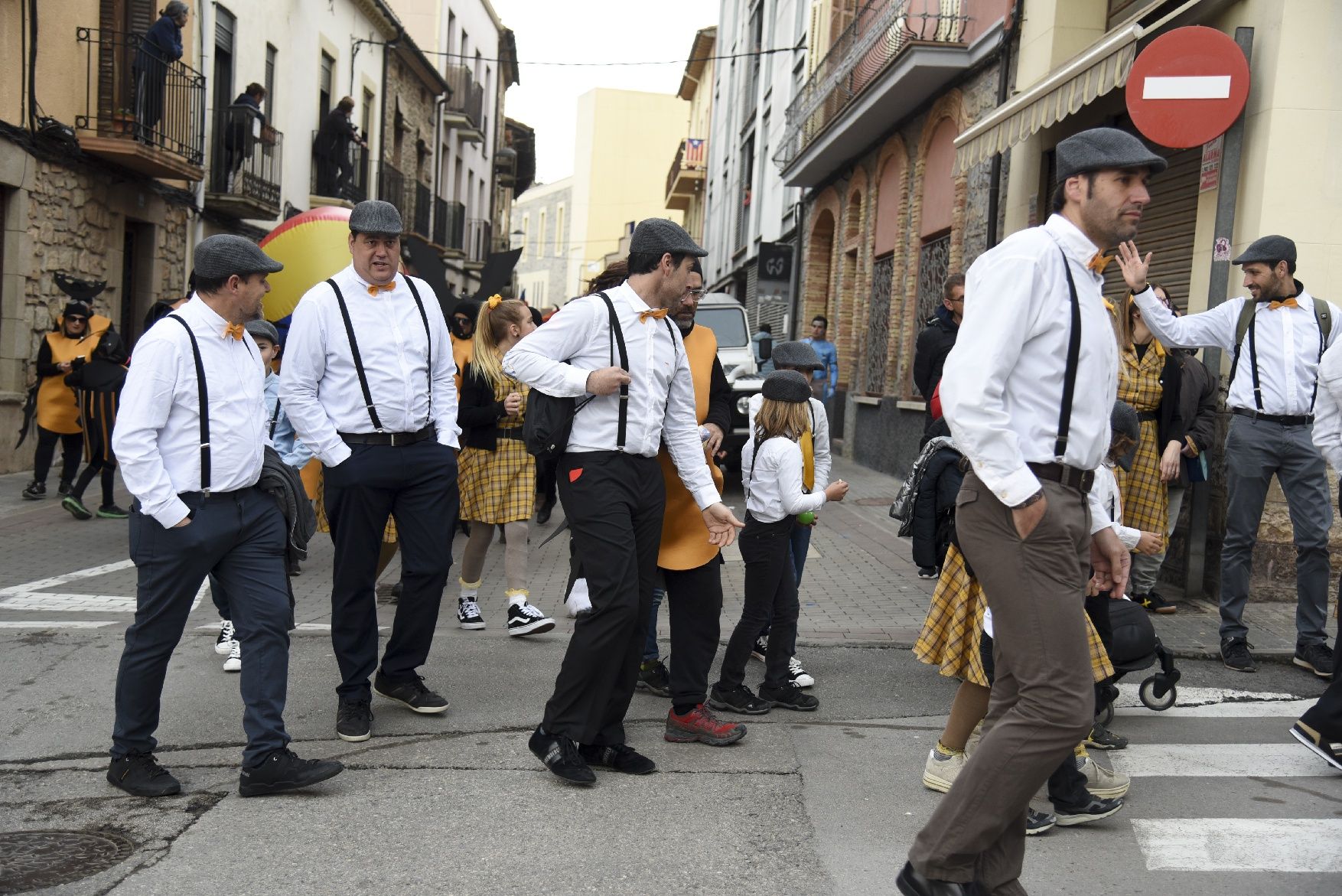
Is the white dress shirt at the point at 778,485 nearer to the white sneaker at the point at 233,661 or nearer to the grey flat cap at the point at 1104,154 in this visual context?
the grey flat cap at the point at 1104,154

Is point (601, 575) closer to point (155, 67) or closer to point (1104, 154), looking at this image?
point (1104, 154)

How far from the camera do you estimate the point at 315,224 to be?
1166 cm

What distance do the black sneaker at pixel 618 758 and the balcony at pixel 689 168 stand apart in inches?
1657

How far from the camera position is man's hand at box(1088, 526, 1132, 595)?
337 cm

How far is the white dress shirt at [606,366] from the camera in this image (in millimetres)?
4426

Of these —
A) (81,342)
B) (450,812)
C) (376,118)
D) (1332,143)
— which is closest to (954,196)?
(1332,143)

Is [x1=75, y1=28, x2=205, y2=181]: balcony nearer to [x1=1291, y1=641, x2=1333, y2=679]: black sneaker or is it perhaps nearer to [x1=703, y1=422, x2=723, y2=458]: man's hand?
[x1=703, y1=422, x2=723, y2=458]: man's hand

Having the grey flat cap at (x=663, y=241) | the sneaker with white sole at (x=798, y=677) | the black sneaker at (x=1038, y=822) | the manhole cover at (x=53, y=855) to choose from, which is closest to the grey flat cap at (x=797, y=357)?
the sneaker with white sole at (x=798, y=677)

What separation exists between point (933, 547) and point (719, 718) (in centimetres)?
134

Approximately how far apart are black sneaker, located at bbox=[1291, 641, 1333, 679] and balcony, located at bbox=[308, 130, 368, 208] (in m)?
19.5

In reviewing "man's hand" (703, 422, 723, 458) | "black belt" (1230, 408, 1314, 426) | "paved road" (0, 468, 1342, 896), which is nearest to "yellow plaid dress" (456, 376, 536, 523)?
"paved road" (0, 468, 1342, 896)

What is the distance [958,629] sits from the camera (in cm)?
452

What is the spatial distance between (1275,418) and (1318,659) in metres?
1.19

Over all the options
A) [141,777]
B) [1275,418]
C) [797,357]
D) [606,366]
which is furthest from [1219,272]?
[141,777]
